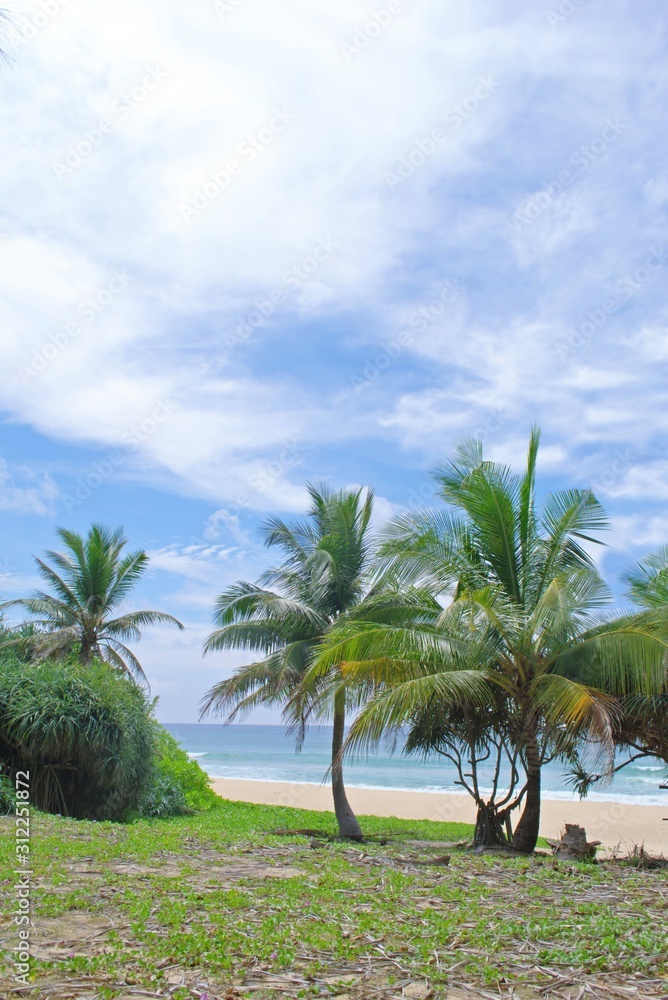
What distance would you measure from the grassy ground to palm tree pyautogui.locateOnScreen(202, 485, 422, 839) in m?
7.33

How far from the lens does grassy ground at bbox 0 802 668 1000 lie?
4.13 m

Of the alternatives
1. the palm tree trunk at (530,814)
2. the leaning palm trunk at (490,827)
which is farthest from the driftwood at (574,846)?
the leaning palm trunk at (490,827)

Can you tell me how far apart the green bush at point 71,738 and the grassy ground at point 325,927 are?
5.88 meters

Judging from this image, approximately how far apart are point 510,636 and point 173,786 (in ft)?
37.7

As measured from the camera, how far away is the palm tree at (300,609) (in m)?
15.6

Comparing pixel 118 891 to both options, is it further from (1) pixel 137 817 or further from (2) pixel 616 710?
(1) pixel 137 817

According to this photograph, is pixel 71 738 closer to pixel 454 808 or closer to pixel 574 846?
pixel 574 846

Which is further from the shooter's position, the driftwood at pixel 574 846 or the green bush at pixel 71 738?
the green bush at pixel 71 738

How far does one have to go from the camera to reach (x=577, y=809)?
1304 inches

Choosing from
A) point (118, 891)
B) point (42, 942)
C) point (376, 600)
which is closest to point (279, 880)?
point (118, 891)

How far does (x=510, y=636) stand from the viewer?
34.5 feet

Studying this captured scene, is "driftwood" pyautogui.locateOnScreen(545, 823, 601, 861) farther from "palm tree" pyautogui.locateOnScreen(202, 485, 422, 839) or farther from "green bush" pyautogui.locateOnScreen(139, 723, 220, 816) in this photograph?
"green bush" pyautogui.locateOnScreen(139, 723, 220, 816)
